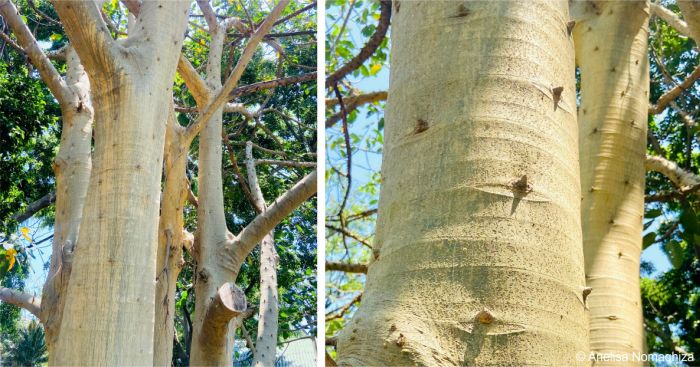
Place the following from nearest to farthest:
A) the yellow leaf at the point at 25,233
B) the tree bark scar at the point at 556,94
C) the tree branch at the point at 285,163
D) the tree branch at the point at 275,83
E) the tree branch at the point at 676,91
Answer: the tree bark scar at the point at 556,94 < the tree branch at the point at 676,91 < the tree branch at the point at 275,83 < the tree branch at the point at 285,163 < the yellow leaf at the point at 25,233

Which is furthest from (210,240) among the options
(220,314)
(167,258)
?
(220,314)

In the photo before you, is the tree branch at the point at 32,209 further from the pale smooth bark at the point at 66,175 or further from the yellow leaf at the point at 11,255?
the pale smooth bark at the point at 66,175

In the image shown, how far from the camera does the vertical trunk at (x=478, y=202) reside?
54cm

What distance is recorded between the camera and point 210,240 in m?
2.31

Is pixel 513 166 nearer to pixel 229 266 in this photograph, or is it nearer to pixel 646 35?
pixel 646 35

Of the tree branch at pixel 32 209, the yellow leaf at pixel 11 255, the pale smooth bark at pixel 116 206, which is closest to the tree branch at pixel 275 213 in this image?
the pale smooth bark at pixel 116 206

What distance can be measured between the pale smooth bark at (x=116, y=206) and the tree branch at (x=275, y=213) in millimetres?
922

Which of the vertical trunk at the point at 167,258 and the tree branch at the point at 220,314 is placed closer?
the tree branch at the point at 220,314

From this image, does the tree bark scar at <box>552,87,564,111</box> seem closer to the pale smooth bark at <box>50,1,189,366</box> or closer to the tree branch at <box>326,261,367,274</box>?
the pale smooth bark at <box>50,1,189,366</box>

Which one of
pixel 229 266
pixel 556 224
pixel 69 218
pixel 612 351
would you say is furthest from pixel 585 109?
pixel 69 218

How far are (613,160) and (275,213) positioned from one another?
1178 millimetres

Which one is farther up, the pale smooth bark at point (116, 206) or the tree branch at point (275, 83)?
the tree branch at point (275, 83)

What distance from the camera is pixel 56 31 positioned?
10.5 ft

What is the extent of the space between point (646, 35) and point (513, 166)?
1101 mm
